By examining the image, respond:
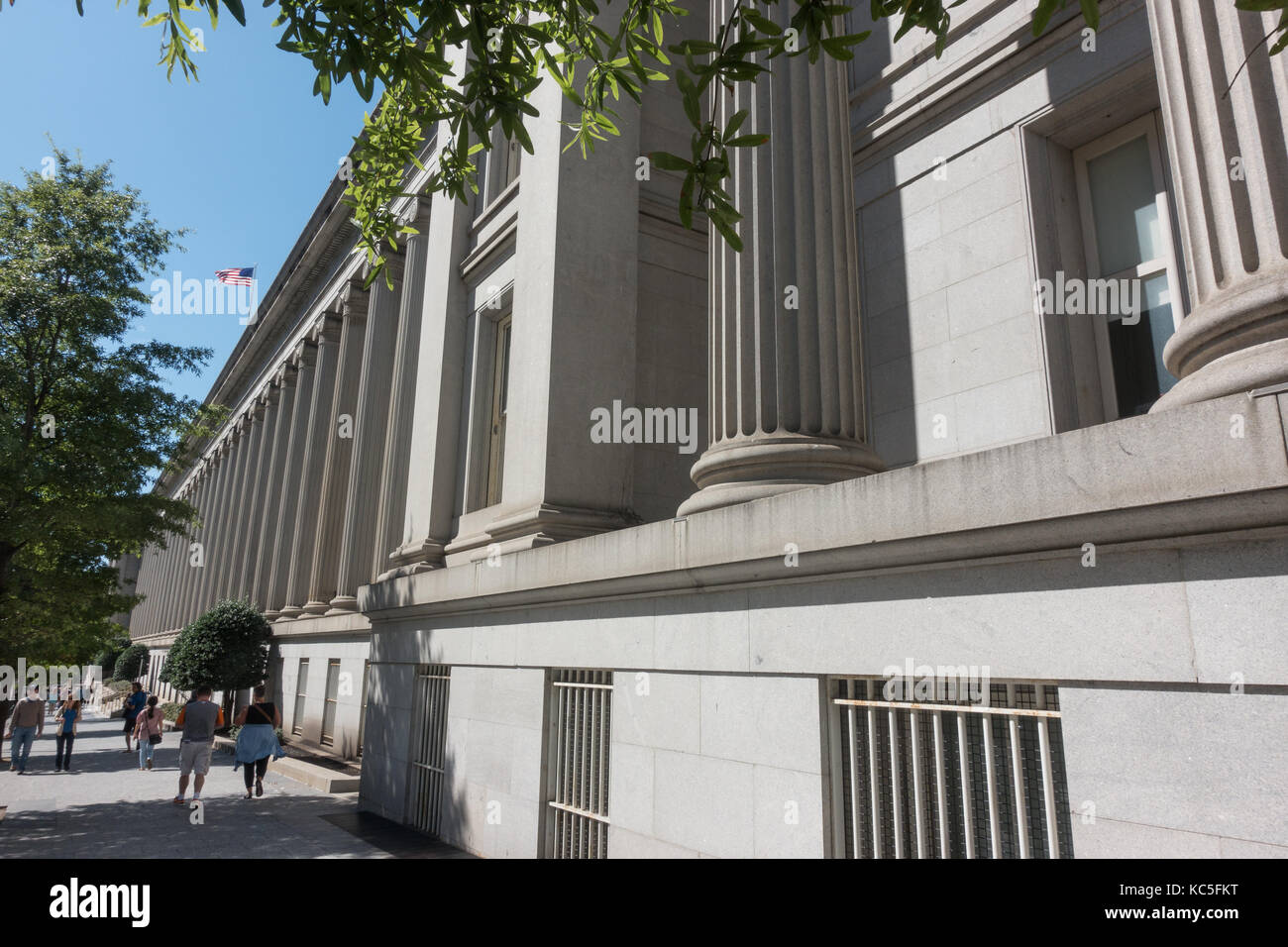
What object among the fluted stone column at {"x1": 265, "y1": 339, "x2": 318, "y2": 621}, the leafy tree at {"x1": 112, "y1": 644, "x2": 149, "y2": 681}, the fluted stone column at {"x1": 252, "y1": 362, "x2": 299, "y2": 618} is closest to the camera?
the fluted stone column at {"x1": 265, "y1": 339, "x2": 318, "y2": 621}

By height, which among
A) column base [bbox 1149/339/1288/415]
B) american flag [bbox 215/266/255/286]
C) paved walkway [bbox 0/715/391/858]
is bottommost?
paved walkway [bbox 0/715/391/858]

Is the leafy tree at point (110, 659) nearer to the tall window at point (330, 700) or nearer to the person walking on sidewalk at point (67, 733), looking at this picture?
the person walking on sidewalk at point (67, 733)

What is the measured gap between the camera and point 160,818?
13.7m

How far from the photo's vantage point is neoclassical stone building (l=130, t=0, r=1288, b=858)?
4.02 metres

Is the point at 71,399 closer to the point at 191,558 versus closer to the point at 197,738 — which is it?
the point at 197,738

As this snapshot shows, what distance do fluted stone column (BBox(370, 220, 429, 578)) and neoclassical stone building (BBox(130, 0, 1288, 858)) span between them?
17.7ft

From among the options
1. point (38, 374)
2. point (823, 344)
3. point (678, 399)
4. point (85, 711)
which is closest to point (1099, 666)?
point (823, 344)

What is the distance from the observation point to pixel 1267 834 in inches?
140

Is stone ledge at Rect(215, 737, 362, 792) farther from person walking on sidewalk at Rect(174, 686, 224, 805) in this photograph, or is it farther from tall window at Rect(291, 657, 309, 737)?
tall window at Rect(291, 657, 309, 737)

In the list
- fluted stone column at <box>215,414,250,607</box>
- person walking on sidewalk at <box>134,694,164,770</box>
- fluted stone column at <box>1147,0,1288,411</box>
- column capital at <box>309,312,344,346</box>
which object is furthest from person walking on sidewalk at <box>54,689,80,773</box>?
fluted stone column at <box>1147,0,1288,411</box>

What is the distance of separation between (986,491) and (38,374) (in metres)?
19.6

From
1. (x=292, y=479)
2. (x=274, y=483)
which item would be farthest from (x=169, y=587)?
(x=292, y=479)

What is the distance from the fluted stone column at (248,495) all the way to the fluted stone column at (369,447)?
15.5 meters

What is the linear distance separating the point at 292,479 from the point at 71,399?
17.3 m
